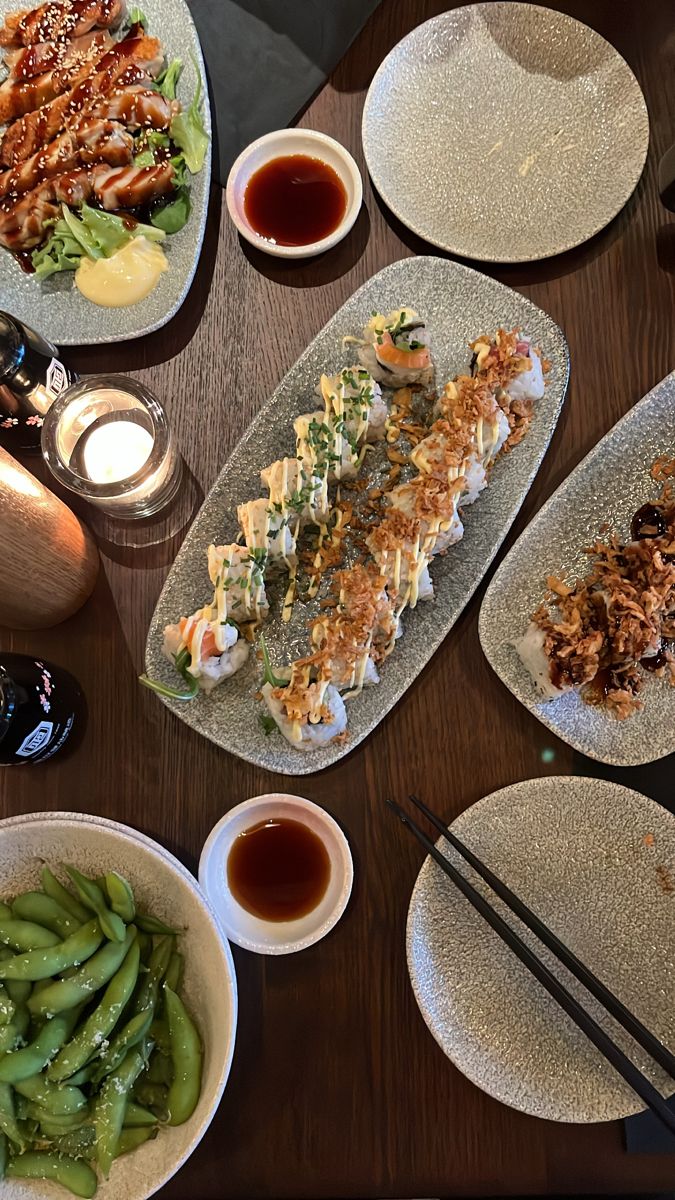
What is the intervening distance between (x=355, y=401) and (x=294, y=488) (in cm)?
27

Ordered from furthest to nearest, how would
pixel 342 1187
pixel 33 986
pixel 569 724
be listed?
1. pixel 569 724
2. pixel 342 1187
3. pixel 33 986

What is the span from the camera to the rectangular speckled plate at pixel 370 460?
1.80 m

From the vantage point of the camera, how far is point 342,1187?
5.40 feet

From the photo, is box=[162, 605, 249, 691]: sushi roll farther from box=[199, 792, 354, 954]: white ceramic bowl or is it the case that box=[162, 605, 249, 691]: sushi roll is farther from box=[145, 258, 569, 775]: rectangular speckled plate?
box=[199, 792, 354, 954]: white ceramic bowl

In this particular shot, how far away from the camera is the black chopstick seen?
59.2 inches

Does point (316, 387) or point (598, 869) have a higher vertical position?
point (316, 387)

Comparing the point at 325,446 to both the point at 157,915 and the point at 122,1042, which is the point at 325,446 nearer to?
the point at 157,915

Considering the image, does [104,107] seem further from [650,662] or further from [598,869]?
[598,869]

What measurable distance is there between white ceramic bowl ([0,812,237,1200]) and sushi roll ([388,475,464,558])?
0.91 meters

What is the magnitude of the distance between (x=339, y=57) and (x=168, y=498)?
1.40m

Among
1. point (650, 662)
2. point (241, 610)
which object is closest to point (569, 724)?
point (650, 662)

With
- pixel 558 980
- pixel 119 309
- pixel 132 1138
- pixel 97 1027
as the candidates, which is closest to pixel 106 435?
pixel 119 309

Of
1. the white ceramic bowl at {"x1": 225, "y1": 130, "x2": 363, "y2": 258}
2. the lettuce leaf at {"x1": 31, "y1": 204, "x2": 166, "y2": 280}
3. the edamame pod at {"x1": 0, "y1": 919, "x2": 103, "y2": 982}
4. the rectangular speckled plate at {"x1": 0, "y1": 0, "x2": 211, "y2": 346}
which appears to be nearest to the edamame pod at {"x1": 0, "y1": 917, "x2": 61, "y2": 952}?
the edamame pod at {"x1": 0, "y1": 919, "x2": 103, "y2": 982}

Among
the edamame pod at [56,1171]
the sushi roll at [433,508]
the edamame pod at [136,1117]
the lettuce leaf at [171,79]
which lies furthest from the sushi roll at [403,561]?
the lettuce leaf at [171,79]
